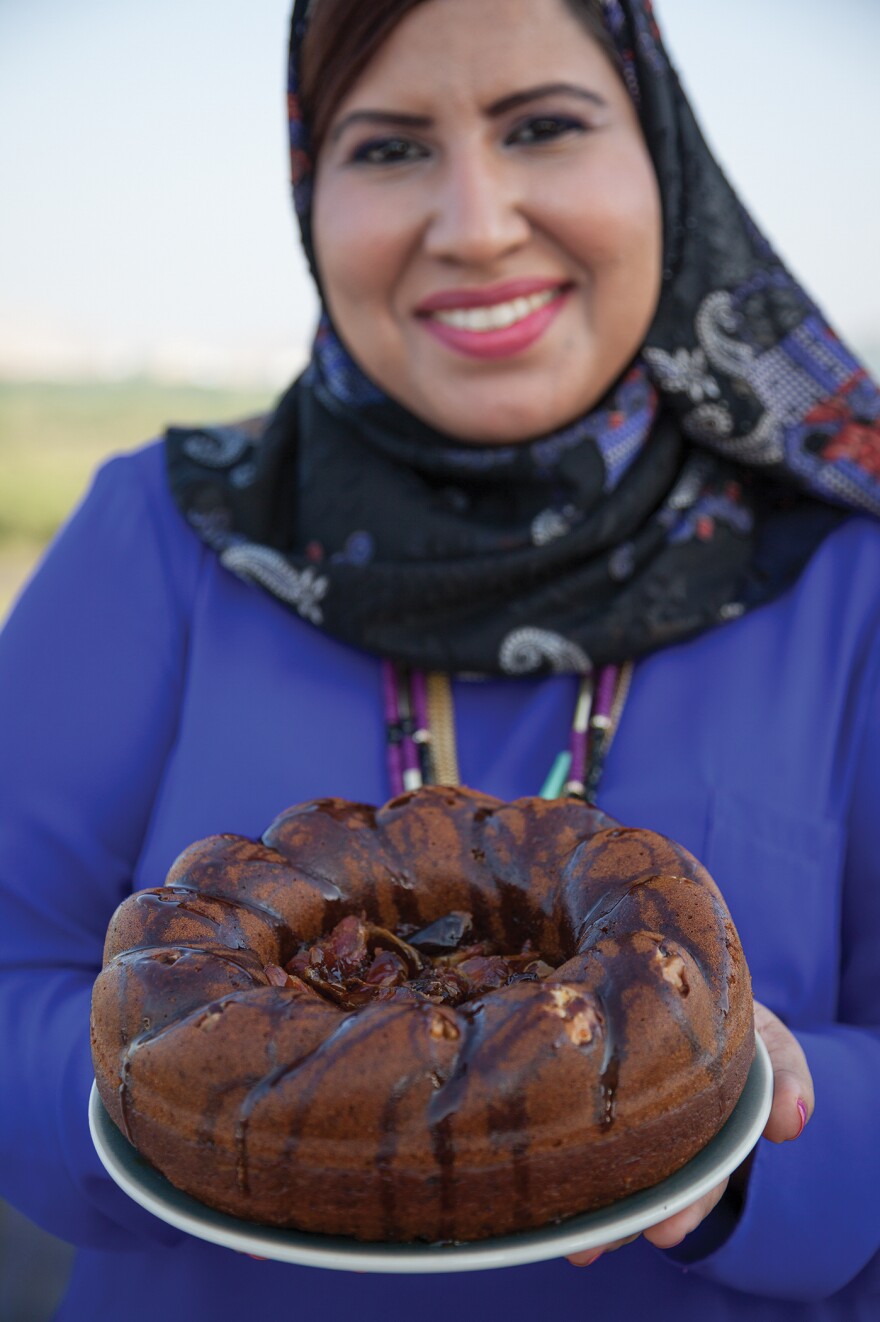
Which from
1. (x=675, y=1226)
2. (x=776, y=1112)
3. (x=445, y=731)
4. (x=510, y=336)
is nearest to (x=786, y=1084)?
(x=776, y=1112)

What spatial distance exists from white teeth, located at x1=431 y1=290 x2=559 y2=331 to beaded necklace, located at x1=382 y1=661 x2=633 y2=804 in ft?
1.84

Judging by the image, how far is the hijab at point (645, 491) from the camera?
6.08 feet

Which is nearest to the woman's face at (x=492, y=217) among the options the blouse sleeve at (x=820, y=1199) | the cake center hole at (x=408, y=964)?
the cake center hole at (x=408, y=964)

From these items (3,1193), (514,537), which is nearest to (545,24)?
(514,537)

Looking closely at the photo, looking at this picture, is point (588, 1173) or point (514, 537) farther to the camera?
point (514, 537)

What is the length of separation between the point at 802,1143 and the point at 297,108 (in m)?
1.74

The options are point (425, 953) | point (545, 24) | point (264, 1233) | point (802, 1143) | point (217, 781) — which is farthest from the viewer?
point (217, 781)

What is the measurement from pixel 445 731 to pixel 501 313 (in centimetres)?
66

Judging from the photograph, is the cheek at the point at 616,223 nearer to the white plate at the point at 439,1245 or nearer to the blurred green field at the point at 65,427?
the white plate at the point at 439,1245

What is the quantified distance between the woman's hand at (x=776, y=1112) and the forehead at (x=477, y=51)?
130 cm

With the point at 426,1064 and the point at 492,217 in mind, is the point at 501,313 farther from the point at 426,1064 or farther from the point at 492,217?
the point at 426,1064

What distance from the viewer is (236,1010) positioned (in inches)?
37.8

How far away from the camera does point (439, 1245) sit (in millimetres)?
927

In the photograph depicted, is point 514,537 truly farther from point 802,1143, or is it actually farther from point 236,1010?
point 236,1010
